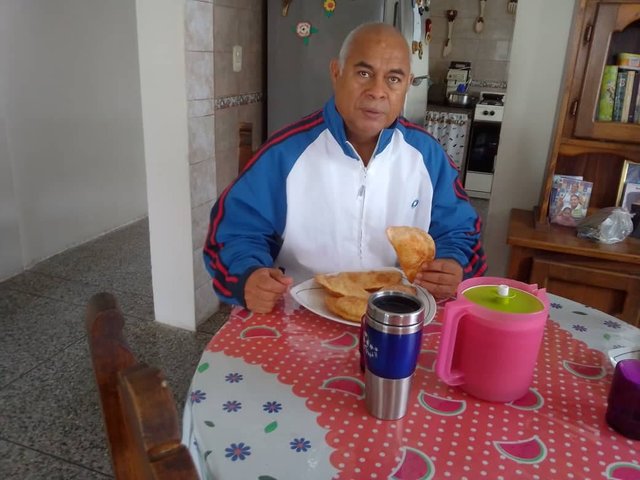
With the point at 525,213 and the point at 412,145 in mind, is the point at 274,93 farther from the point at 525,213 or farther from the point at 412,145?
the point at 412,145

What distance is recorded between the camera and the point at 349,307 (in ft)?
3.37

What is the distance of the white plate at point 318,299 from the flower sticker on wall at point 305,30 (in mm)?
1979

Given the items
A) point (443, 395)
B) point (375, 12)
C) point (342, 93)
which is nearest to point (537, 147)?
point (375, 12)

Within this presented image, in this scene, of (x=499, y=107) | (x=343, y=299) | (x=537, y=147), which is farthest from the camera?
(x=499, y=107)

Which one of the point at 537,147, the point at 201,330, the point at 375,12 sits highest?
the point at 375,12

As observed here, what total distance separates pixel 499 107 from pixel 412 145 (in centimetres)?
379

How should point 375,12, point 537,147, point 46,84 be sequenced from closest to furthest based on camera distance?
point 537,147 < point 375,12 < point 46,84

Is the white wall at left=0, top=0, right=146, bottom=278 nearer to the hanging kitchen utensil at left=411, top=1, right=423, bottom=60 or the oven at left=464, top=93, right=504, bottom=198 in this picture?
the hanging kitchen utensil at left=411, top=1, right=423, bottom=60

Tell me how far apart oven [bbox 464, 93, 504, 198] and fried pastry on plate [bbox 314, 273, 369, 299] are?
4.04 meters

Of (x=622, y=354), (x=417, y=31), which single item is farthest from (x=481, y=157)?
(x=622, y=354)

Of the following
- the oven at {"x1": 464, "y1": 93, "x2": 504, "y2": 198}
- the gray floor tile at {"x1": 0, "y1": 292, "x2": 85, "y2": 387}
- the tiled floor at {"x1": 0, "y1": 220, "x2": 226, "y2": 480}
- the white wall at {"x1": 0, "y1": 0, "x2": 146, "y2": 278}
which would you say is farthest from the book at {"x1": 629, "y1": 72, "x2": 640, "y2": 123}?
the white wall at {"x1": 0, "y1": 0, "x2": 146, "y2": 278}

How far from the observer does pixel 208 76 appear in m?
2.46

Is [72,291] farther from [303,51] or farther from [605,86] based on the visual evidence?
[605,86]

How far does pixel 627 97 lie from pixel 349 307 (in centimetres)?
153
